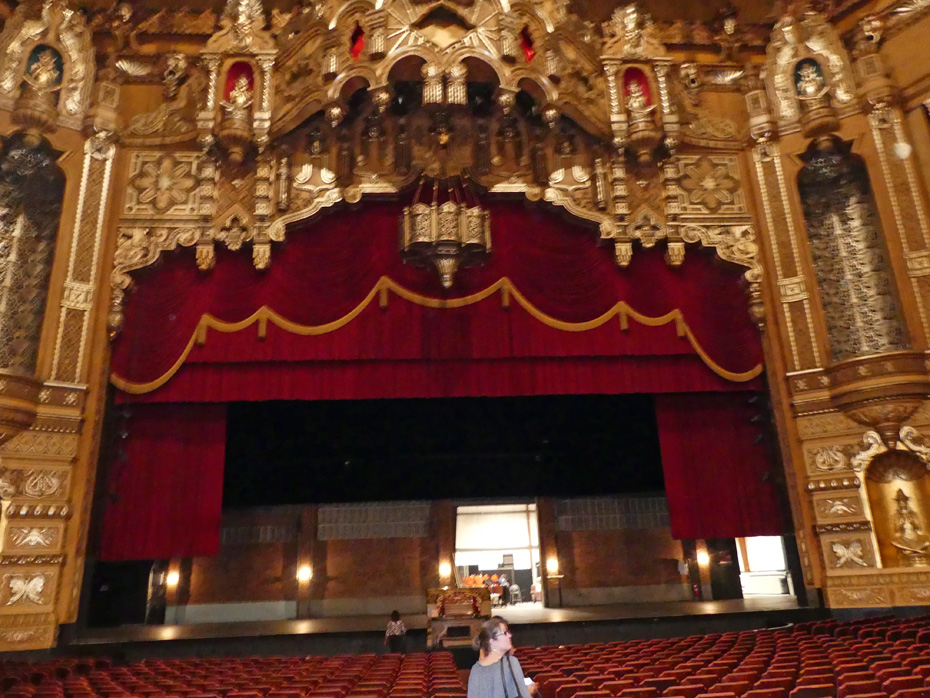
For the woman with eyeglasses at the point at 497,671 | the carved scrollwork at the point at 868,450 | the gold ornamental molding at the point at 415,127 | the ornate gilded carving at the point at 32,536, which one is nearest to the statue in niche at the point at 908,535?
the carved scrollwork at the point at 868,450

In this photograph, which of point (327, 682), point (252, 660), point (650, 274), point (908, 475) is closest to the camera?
point (327, 682)

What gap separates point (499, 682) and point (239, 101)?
30.5 ft

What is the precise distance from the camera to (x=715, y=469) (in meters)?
10.3

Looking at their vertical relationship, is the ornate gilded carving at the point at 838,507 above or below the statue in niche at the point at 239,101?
below

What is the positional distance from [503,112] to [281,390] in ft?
17.3

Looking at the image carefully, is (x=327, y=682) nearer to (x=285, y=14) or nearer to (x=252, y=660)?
(x=252, y=660)

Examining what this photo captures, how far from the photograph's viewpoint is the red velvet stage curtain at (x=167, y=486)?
30.0ft

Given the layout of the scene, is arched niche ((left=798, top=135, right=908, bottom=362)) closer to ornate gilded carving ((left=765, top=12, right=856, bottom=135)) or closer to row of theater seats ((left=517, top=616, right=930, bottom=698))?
ornate gilded carving ((left=765, top=12, right=856, bottom=135))

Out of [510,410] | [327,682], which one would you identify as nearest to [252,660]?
[327,682]

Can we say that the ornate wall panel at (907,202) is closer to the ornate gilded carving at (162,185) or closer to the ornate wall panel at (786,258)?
the ornate wall panel at (786,258)

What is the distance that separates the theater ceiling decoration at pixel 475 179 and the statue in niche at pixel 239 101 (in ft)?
0.15

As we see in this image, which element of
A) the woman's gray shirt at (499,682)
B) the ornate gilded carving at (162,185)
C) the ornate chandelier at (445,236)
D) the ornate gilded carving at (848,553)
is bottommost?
the woman's gray shirt at (499,682)

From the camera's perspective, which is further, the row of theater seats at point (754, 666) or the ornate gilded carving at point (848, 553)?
the ornate gilded carving at point (848, 553)

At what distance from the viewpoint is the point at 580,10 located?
11.6 metres
